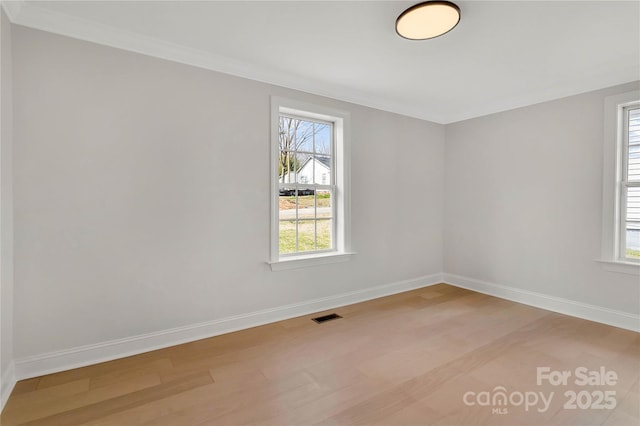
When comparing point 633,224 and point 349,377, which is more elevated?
point 633,224

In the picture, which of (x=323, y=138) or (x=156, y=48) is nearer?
(x=156, y=48)

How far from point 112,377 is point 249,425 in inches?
48.1

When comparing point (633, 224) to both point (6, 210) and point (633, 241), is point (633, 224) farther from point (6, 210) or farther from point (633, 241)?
point (6, 210)

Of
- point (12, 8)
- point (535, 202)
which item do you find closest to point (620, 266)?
point (535, 202)

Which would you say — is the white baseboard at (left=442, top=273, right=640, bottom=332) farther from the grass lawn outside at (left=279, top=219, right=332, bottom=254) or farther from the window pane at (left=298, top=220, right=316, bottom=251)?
the window pane at (left=298, top=220, right=316, bottom=251)

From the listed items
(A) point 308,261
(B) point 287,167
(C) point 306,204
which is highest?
(B) point 287,167

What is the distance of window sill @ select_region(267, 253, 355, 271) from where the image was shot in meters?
3.40

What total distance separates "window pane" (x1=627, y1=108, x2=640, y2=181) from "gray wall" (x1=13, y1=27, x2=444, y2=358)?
334 cm

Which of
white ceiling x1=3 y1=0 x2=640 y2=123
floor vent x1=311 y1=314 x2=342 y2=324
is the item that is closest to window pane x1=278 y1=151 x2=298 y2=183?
white ceiling x1=3 y1=0 x2=640 y2=123

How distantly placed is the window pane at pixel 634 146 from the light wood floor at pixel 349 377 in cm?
163

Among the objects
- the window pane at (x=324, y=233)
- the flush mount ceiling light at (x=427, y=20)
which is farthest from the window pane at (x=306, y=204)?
the flush mount ceiling light at (x=427, y=20)

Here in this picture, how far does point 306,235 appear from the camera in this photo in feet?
12.4

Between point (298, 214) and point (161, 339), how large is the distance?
1.85 meters

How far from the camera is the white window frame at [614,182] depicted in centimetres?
332
